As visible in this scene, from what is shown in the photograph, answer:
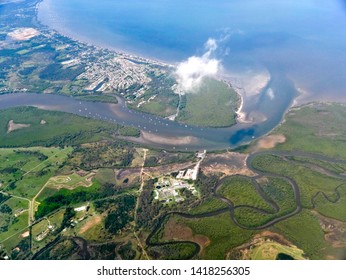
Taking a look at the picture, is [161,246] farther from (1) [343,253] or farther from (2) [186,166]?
(1) [343,253]

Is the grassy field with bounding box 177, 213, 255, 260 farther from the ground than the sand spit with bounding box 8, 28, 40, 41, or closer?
closer

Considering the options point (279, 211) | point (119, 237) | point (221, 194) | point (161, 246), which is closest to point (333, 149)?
point (279, 211)

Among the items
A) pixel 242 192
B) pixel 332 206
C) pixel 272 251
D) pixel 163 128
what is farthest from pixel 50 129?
pixel 332 206

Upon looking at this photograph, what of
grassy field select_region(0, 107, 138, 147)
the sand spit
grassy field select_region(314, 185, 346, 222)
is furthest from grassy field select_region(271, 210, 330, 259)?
the sand spit

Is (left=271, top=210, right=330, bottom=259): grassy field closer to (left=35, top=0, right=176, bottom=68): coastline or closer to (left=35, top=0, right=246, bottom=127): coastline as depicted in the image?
(left=35, top=0, right=246, bottom=127): coastline

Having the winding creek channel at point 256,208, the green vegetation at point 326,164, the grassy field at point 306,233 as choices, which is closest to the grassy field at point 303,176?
the winding creek channel at point 256,208

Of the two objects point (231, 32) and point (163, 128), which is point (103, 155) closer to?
point (163, 128)

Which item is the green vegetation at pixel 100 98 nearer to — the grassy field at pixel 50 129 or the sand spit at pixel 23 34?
the grassy field at pixel 50 129
